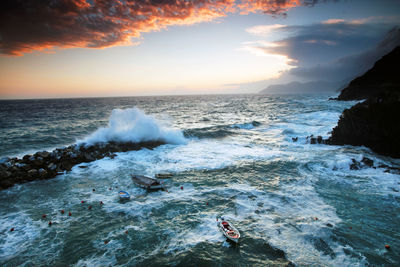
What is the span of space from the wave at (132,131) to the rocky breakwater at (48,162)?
166 cm

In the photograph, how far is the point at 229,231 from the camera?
31.5ft

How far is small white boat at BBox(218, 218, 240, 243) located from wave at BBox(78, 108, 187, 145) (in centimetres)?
1926

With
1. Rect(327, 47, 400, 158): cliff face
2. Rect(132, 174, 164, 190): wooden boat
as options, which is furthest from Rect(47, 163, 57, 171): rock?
Rect(327, 47, 400, 158): cliff face

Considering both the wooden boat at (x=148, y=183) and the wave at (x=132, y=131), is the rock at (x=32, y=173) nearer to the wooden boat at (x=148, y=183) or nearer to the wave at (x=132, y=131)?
the wave at (x=132, y=131)

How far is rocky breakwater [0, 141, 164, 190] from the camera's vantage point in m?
16.0

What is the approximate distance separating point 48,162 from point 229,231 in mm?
18650

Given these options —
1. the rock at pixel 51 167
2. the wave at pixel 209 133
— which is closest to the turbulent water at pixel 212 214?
the rock at pixel 51 167

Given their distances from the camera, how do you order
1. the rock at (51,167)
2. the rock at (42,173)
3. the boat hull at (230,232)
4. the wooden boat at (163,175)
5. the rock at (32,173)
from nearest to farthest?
the boat hull at (230,232) → the rock at (32,173) → the rock at (42,173) → the wooden boat at (163,175) → the rock at (51,167)

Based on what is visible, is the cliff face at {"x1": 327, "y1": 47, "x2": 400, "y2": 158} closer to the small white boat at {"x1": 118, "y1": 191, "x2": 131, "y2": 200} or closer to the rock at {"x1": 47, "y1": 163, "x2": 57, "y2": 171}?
the small white boat at {"x1": 118, "y1": 191, "x2": 131, "y2": 200}

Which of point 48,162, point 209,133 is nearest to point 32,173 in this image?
point 48,162

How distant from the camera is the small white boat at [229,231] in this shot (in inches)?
362

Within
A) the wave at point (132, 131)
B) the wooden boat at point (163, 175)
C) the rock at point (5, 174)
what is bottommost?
the wooden boat at point (163, 175)

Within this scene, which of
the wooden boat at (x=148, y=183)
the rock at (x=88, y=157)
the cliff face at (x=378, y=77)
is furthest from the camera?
the cliff face at (x=378, y=77)

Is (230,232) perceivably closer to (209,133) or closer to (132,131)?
(132,131)
